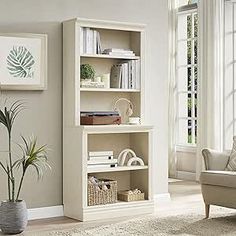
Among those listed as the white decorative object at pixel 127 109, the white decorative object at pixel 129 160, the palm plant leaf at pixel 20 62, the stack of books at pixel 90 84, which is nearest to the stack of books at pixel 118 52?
the stack of books at pixel 90 84

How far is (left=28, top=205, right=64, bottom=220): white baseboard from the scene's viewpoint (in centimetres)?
607

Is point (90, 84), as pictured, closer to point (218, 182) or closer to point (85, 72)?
point (85, 72)

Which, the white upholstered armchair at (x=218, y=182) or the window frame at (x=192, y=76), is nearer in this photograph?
the white upholstered armchair at (x=218, y=182)

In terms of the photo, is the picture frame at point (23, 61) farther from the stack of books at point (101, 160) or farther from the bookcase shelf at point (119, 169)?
the bookcase shelf at point (119, 169)

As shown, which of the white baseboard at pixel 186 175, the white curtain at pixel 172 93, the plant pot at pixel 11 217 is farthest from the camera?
the white curtain at pixel 172 93

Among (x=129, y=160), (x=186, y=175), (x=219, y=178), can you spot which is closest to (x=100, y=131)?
(x=129, y=160)

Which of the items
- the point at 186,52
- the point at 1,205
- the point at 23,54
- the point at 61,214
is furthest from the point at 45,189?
the point at 186,52

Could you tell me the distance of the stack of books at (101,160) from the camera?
6.12 metres

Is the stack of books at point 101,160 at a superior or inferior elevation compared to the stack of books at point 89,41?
inferior

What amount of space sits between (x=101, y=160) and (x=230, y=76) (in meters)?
3.01

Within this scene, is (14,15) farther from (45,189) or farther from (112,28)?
(45,189)

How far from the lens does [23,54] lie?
5.93 m

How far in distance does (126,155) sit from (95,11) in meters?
1.53

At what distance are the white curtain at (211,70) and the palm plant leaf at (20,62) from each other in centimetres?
332
